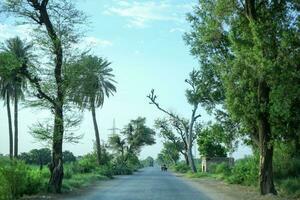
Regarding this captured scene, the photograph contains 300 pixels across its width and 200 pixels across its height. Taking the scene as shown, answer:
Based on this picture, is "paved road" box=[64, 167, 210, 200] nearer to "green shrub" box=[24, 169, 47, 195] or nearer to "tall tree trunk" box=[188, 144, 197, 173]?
"green shrub" box=[24, 169, 47, 195]

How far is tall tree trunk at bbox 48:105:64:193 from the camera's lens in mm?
28812

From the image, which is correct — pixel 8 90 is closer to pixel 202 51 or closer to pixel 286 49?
pixel 202 51

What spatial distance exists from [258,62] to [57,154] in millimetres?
12646

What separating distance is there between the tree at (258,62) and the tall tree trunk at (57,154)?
8.94 meters

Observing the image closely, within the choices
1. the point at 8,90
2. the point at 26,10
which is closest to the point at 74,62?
the point at 26,10

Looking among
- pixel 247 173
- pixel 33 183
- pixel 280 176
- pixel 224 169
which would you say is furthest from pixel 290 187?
pixel 224 169

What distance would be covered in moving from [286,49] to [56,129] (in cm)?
1318

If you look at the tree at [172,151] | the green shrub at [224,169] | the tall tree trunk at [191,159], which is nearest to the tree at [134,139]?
the tree at [172,151]

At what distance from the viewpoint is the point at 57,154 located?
29.3 m

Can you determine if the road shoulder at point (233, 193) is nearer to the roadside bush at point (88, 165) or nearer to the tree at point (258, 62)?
the tree at point (258, 62)

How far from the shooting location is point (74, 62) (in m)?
29.8

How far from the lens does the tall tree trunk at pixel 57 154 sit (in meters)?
28.8

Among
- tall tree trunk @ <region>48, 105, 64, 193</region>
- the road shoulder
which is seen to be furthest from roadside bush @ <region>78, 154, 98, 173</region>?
tall tree trunk @ <region>48, 105, 64, 193</region>

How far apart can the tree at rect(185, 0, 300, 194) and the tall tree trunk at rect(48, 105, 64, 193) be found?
894cm
